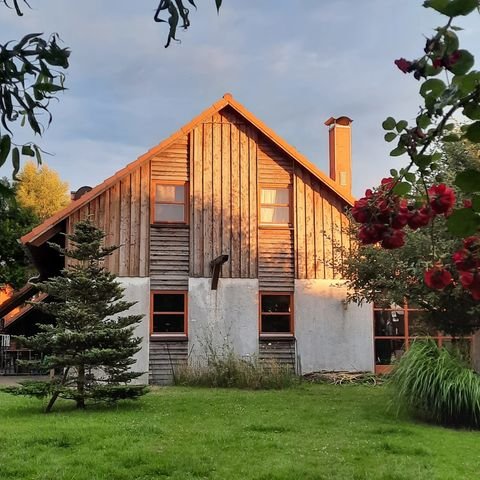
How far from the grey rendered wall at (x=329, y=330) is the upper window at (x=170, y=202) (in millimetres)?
3754

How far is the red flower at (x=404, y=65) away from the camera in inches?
76.5

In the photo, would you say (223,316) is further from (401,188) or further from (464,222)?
(464,222)

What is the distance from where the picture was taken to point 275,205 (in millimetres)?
18750

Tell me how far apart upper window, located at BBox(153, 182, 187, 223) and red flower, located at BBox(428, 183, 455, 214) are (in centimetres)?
1599

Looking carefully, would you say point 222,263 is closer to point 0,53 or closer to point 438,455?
point 438,455

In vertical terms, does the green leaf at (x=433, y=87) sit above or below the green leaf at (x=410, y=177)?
above

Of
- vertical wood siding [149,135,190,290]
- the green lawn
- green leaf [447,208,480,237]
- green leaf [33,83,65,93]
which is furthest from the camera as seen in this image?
vertical wood siding [149,135,190,290]

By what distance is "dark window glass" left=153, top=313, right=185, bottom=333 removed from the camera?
696 inches

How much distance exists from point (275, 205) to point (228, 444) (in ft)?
37.4

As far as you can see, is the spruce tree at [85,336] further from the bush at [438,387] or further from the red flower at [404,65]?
the red flower at [404,65]

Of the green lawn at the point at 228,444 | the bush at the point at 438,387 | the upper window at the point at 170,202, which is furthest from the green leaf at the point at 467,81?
the upper window at the point at 170,202

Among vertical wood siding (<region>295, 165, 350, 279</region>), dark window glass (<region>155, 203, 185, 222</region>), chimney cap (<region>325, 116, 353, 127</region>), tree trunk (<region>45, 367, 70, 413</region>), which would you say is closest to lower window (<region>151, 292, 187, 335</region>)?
dark window glass (<region>155, 203, 185, 222</region>)

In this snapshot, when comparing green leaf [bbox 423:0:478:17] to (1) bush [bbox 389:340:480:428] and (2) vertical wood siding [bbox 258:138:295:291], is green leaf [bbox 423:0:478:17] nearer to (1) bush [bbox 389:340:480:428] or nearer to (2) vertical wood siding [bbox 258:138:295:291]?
(1) bush [bbox 389:340:480:428]

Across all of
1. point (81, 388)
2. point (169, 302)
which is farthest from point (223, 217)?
point (81, 388)
